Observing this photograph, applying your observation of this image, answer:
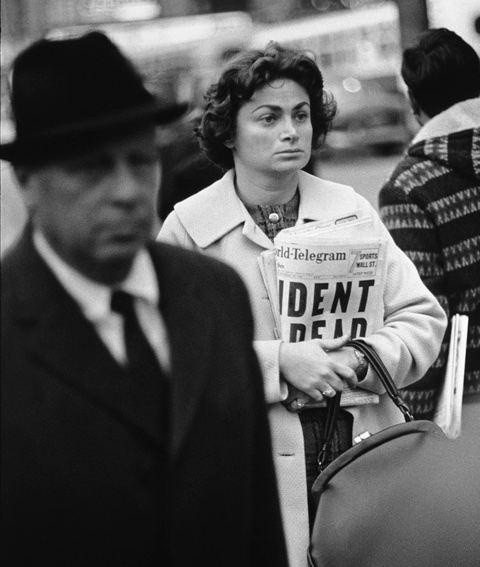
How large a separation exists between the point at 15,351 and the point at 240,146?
1747 millimetres

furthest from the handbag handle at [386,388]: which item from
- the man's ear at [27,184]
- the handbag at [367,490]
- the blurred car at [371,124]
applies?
the blurred car at [371,124]

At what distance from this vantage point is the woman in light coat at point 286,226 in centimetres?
320

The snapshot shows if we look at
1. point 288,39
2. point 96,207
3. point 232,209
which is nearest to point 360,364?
point 232,209

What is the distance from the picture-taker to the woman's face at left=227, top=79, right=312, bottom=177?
335cm

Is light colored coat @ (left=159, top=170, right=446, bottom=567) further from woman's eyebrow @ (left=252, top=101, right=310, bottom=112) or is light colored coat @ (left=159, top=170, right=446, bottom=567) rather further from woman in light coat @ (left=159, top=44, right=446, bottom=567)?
woman's eyebrow @ (left=252, top=101, right=310, bottom=112)

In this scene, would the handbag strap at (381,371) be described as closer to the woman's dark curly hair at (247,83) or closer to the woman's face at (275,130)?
the woman's face at (275,130)

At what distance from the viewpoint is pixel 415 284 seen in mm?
3396

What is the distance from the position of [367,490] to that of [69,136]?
4.44 ft

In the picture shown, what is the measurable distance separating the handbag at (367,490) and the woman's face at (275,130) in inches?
32.7

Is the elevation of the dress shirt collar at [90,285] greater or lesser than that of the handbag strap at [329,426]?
greater

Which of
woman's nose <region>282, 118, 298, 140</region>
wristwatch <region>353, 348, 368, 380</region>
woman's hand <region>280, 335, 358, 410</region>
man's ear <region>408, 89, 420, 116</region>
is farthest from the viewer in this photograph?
man's ear <region>408, 89, 420, 116</region>

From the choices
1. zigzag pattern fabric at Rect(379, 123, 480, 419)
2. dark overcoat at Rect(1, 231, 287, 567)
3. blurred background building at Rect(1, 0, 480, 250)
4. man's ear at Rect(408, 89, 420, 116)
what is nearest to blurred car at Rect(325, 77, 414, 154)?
blurred background building at Rect(1, 0, 480, 250)

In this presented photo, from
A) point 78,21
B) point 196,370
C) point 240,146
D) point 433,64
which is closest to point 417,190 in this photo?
point 433,64

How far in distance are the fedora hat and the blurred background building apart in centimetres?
1591
